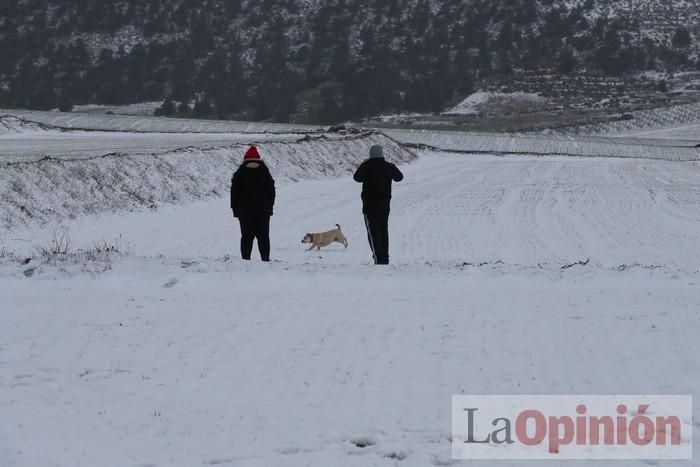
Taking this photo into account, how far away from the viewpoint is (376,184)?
12977 mm

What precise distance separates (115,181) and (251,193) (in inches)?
517

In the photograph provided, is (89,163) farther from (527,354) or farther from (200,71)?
(200,71)

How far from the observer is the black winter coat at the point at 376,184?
12961mm

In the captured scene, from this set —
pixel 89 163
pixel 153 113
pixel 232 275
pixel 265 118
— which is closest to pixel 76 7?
pixel 153 113

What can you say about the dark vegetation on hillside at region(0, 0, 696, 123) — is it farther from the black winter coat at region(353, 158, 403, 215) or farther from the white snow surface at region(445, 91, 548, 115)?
the black winter coat at region(353, 158, 403, 215)

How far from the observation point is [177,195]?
2650 centimetres

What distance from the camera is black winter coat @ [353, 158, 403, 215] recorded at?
13.0 metres

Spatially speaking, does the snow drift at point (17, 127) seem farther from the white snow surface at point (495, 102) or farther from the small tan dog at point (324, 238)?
the white snow surface at point (495, 102)

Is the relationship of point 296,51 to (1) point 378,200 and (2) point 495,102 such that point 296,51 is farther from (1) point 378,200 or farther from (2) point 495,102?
(1) point 378,200

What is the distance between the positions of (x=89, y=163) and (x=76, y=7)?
418 feet

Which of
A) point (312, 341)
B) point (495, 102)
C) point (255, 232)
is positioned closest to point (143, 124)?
point (495, 102)

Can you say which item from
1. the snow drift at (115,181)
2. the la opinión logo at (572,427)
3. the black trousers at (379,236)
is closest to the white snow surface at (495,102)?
the snow drift at (115,181)

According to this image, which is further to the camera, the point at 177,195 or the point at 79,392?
the point at 177,195

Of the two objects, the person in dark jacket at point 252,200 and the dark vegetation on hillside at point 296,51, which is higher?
the dark vegetation on hillside at point 296,51
